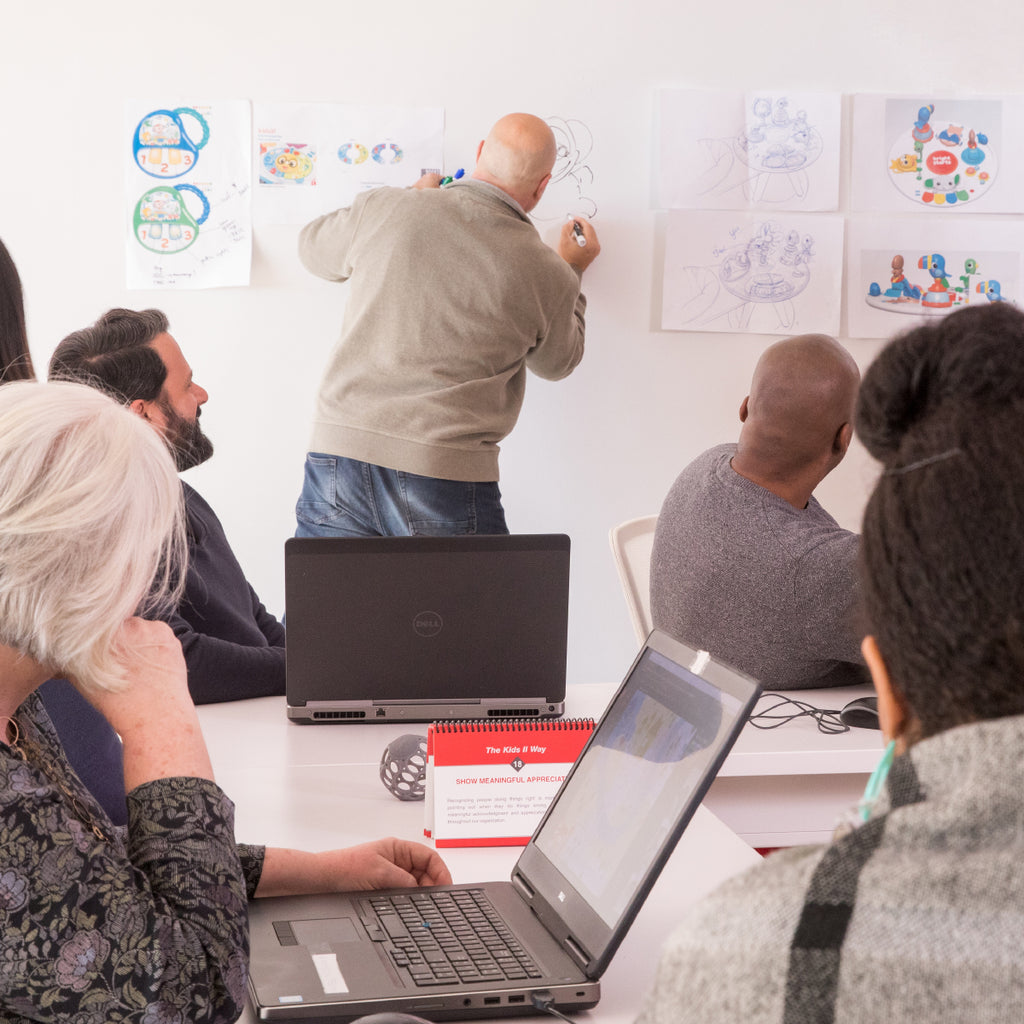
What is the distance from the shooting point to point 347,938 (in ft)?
3.68

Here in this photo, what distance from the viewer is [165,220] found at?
3.23 meters

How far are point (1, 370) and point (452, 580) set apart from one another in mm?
679

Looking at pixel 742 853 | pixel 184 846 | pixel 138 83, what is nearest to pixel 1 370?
pixel 184 846

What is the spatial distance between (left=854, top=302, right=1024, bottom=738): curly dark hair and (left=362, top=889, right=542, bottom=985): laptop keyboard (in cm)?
55

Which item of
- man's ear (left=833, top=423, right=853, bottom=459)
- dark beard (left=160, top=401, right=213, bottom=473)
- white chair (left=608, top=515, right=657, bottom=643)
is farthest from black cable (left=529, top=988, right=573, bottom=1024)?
dark beard (left=160, top=401, right=213, bottom=473)

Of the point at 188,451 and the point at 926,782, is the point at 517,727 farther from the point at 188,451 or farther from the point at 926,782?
the point at 188,451

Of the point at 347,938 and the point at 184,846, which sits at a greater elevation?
the point at 184,846

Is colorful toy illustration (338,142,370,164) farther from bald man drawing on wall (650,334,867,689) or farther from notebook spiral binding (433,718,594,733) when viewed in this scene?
notebook spiral binding (433,718,594,733)

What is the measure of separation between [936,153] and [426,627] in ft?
7.97

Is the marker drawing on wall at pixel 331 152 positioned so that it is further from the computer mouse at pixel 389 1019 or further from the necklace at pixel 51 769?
the computer mouse at pixel 389 1019

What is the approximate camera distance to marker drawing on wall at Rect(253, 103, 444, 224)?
322cm

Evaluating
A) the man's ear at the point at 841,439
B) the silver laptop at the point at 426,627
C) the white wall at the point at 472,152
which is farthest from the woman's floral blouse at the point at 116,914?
the white wall at the point at 472,152

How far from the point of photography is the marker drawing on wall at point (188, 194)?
319cm

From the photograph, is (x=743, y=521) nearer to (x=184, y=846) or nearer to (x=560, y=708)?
(x=560, y=708)
